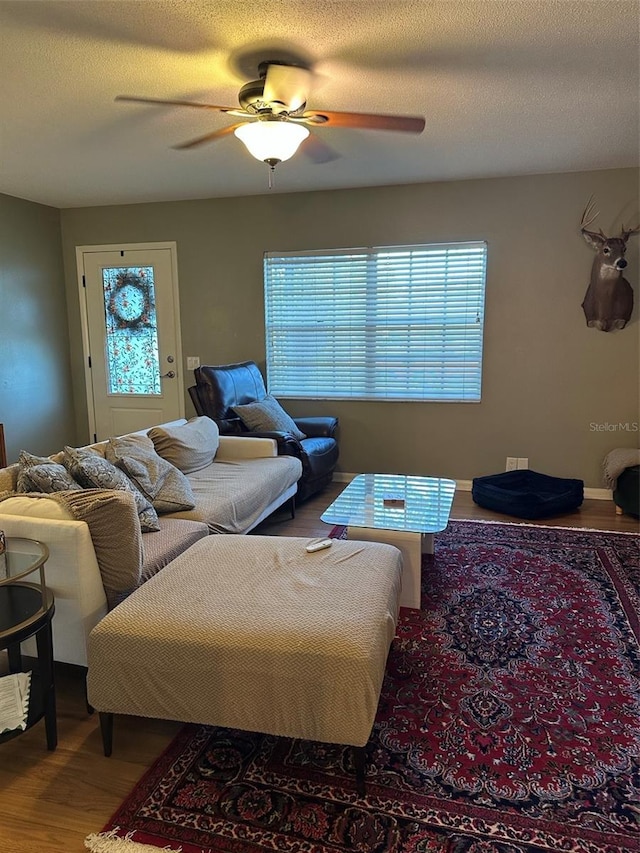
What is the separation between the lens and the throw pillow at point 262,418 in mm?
4191

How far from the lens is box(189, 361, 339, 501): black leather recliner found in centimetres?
412

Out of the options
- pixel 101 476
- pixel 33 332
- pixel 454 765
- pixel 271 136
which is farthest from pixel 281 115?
pixel 33 332

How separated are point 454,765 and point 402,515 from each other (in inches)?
51.4

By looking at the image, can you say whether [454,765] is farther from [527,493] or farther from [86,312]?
[86,312]

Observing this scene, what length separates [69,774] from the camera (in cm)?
173

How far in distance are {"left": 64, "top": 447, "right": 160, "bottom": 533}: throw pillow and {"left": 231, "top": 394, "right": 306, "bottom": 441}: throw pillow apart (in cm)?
166

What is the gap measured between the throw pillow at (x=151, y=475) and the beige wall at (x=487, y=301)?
2.33 metres

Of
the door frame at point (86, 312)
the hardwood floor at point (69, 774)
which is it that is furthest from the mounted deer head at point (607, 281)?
the hardwood floor at point (69, 774)

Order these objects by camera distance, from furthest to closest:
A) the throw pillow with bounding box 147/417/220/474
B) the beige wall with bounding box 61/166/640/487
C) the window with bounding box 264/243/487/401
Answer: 1. the window with bounding box 264/243/487/401
2. the beige wall with bounding box 61/166/640/487
3. the throw pillow with bounding box 147/417/220/474

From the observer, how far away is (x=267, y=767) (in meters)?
1.73

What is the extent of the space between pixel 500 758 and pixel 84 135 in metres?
3.80

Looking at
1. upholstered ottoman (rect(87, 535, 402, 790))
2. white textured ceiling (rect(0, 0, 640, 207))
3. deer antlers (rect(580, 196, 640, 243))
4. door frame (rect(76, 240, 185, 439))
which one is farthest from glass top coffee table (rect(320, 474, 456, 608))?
door frame (rect(76, 240, 185, 439))

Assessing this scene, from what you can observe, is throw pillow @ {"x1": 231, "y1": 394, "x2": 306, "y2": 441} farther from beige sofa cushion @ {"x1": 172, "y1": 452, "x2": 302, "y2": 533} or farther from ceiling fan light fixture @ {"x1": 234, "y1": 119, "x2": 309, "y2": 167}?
ceiling fan light fixture @ {"x1": 234, "y1": 119, "x2": 309, "y2": 167}

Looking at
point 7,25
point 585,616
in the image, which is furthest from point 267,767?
point 7,25
